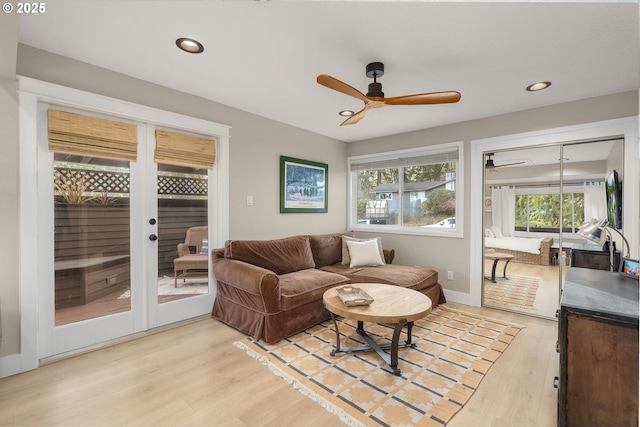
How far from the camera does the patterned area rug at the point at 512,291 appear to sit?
351cm

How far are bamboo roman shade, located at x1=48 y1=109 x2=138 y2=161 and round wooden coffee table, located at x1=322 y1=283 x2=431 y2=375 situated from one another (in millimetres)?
2288

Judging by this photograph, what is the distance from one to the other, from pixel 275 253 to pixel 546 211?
3238 mm

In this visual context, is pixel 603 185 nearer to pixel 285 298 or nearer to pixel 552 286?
pixel 552 286

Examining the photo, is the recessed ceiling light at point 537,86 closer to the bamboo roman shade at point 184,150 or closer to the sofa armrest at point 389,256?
the sofa armrest at point 389,256

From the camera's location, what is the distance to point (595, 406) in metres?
1.31

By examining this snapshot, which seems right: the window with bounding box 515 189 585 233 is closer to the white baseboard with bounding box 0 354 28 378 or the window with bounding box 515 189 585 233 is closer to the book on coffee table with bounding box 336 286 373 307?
the book on coffee table with bounding box 336 286 373 307

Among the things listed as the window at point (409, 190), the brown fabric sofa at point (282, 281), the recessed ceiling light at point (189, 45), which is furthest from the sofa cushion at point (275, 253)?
the recessed ceiling light at point (189, 45)

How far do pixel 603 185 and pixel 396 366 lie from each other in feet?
9.63

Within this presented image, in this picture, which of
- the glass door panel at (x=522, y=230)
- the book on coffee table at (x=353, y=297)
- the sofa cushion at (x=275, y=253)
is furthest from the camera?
the glass door panel at (x=522, y=230)

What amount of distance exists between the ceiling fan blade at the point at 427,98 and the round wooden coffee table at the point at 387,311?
1615 millimetres

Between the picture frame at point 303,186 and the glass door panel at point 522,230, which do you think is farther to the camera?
the picture frame at point 303,186

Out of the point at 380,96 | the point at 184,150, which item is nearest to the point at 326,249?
the point at 184,150

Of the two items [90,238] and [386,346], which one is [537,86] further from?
[90,238]

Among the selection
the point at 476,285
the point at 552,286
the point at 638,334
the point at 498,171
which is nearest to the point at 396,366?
the point at 638,334
